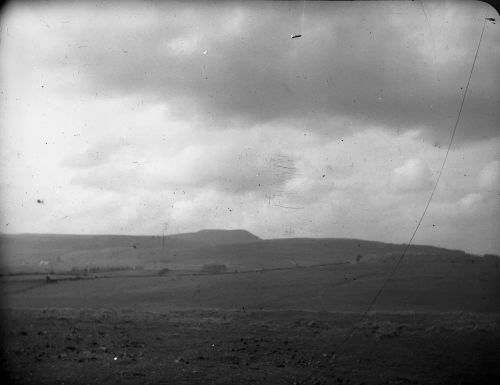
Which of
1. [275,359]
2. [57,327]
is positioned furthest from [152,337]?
[275,359]

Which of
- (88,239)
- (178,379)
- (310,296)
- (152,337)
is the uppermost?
(88,239)

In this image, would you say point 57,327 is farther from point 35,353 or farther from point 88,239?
point 88,239

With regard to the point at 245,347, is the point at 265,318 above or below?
above

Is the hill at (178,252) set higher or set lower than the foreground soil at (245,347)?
higher

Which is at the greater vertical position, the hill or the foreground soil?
the hill
